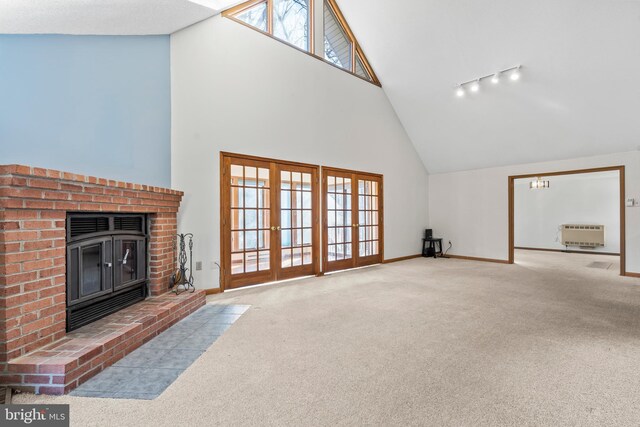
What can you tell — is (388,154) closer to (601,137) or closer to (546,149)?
(546,149)

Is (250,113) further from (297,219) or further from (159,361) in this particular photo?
(159,361)

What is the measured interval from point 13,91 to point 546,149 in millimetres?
7658

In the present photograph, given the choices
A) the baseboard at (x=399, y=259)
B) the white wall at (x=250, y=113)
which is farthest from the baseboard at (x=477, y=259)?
the white wall at (x=250, y=113)

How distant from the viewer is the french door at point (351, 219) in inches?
209

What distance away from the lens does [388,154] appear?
6445mm

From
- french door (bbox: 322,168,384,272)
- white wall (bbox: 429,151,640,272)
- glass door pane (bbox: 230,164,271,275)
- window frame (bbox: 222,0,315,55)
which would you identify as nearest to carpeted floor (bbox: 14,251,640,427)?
glass door pane (bbox: 230,164,271,275)

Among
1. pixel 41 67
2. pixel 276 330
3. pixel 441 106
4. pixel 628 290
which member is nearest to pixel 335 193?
pixel 441 106

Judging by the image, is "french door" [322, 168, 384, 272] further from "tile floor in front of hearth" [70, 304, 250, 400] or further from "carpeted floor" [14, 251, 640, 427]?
"tile floor in front of hearth" [70, 304, 250, 400]

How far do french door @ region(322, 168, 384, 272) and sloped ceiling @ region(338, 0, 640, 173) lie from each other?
6.50 feet

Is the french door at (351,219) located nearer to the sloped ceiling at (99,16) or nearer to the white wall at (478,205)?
the white wall at (478,205)

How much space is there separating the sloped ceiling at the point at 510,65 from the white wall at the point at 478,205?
0.24m

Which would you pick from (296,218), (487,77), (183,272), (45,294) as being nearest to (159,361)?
(45,294)

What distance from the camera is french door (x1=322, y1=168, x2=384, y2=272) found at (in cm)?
532

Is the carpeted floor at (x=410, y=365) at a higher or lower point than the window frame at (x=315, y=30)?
lower
